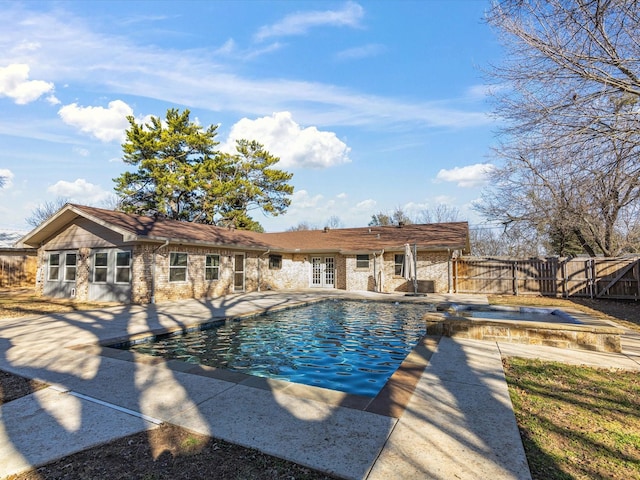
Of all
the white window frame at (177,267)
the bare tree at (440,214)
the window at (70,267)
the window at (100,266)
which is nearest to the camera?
the window at (100,266)

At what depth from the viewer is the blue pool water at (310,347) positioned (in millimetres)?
5355

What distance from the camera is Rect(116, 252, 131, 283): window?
13.2 metres

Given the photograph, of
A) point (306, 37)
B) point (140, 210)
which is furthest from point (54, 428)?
point (140, 210)

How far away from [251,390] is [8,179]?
23.9 metres

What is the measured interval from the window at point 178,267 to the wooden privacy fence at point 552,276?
13016mm

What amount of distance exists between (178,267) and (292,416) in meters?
12.2

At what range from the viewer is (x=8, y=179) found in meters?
20.0

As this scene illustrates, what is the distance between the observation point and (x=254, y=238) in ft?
67.3

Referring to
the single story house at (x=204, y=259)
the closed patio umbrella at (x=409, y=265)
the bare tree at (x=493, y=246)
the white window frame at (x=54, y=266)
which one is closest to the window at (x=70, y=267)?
the single story house at (x=204, y=259)

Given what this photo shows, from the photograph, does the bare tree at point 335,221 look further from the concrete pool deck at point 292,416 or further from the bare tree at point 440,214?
the concrete pool deck at point 292,416

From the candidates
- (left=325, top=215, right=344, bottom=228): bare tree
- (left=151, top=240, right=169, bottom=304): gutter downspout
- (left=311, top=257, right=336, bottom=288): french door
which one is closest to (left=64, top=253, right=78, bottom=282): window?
(left=151, top=240, right=169, bottom=304): gutter downspout

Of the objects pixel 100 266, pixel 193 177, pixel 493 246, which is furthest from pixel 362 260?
pixel 493 246

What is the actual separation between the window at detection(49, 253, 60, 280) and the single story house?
0.05 m

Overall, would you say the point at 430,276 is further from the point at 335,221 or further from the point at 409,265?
the point at 335,221
